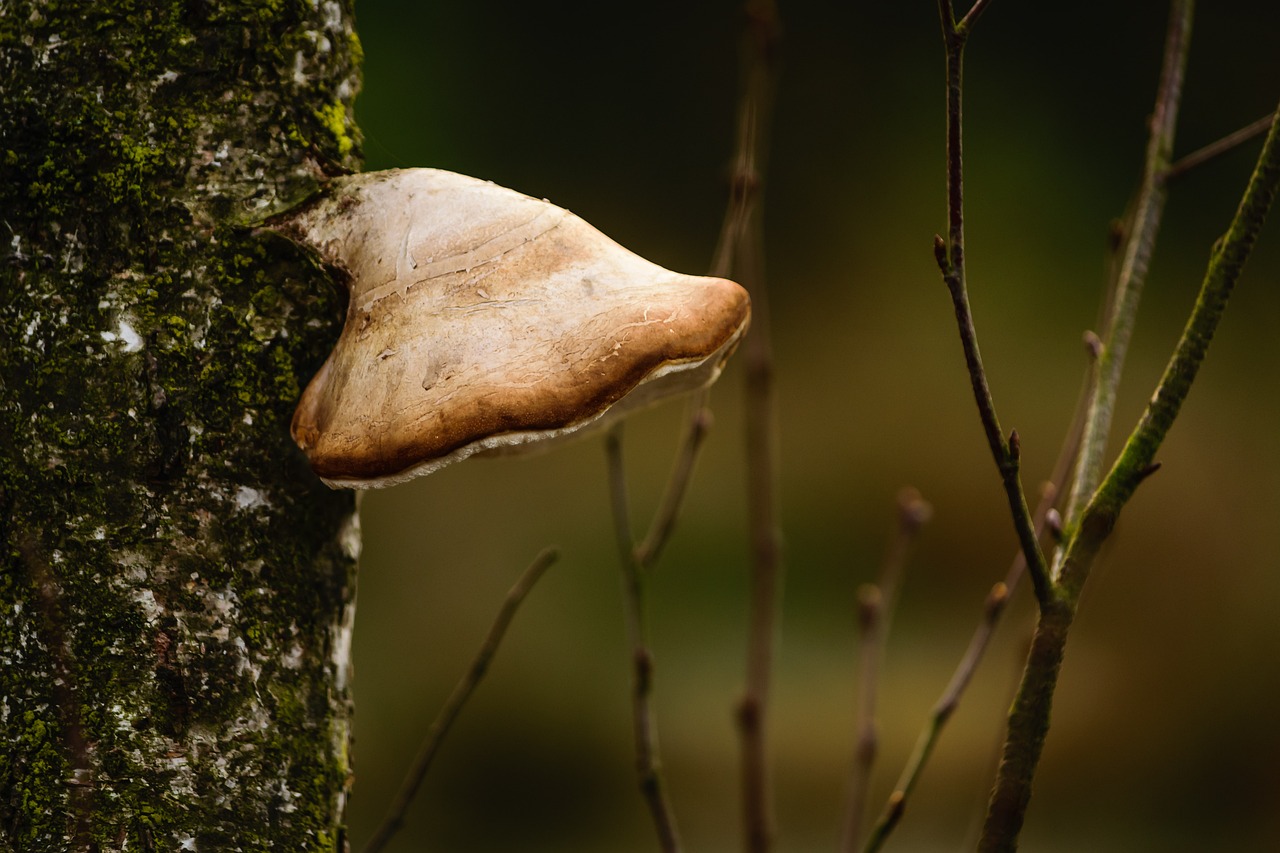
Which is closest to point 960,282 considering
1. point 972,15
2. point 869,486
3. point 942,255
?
point 942,255

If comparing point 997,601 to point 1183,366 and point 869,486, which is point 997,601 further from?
point 869,486

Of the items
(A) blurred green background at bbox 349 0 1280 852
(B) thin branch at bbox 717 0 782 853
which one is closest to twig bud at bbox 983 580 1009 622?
(B) thin branch at bbox 717 0 782 853

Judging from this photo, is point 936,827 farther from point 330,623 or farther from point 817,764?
point 330,623

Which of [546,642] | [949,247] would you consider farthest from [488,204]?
[546,642]

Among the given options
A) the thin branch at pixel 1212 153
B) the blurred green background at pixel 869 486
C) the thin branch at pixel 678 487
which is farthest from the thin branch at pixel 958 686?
the blurred green background at pixel 869 486

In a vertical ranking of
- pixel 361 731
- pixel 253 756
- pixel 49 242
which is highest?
pixel 49 242

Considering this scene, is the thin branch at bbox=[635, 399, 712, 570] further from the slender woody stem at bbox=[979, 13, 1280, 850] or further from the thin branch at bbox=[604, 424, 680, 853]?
the slender woody stem at bbox=[979, 13, 1280, 850]
